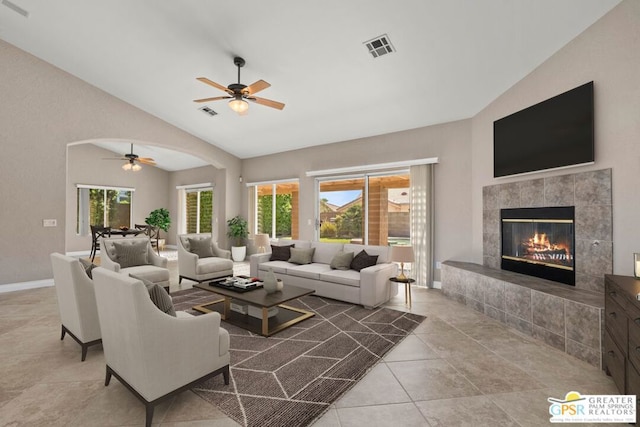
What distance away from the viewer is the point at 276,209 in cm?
842

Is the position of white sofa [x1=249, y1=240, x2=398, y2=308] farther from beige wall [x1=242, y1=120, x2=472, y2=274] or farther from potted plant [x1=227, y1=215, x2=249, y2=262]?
potted plant [x1=227, y1=215, x2=249, y2=262]

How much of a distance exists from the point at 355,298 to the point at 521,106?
359 cm

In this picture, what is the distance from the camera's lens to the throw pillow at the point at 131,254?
4617 mm

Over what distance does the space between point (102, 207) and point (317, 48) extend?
10120 mm

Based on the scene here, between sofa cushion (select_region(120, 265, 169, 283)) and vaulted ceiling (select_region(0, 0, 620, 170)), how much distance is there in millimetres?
3365

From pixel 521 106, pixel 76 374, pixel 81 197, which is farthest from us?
pixel 81 197

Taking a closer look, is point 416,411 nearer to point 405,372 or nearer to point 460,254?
point 405,372

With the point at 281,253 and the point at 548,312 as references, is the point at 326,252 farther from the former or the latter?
the point at 548,312

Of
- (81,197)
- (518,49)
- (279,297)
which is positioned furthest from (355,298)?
(81,197)

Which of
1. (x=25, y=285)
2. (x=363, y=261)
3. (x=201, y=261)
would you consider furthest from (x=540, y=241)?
(x=25, y=285)

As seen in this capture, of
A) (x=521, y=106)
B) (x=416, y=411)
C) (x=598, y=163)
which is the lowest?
(x=416, y=411)

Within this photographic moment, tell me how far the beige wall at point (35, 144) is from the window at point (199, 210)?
454 cm

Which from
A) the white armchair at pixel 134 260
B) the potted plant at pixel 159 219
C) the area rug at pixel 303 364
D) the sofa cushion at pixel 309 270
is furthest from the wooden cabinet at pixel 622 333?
the potted plant at pixel 159 219

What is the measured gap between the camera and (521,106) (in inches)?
157
